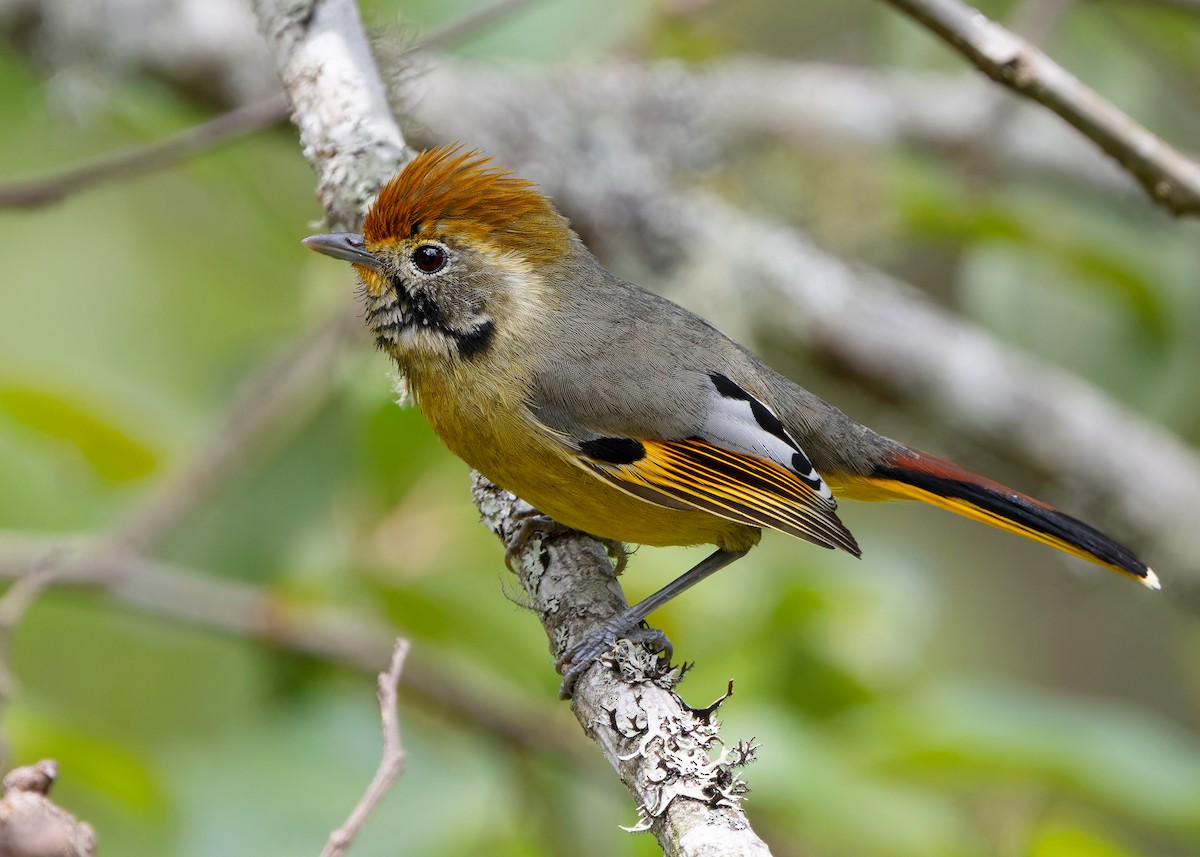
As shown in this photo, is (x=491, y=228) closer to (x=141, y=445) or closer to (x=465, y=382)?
(x=465, y=382)

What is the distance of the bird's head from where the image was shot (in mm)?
2895

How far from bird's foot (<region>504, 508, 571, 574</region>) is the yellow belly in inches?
1.6

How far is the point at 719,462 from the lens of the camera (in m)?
2.98

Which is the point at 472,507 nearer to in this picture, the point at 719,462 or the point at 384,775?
the point at 719,462

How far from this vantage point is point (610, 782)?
3.64 meters

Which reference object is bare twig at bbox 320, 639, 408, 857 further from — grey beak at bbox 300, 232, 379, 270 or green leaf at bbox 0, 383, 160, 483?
green leaf at bbox 0, 383, 160, 483

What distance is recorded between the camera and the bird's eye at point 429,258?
2.97 metres

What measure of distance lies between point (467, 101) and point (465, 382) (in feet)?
6.85

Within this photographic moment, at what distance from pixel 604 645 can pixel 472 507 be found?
185 centimetres

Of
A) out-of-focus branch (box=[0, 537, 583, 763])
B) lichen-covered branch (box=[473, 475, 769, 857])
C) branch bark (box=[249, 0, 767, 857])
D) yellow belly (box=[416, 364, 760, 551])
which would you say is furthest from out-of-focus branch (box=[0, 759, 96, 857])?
out-of-focus branch (box=[0, 537, 583, 763])

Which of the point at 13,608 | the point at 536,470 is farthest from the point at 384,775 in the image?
the point at 536,470

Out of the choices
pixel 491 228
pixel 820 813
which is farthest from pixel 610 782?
pixel 491 228

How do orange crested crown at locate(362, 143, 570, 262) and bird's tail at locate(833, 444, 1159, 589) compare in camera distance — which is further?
bird's tail at locate(833, 444, 1159, 589)

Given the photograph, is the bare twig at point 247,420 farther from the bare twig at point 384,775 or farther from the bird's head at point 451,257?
the bare twig at point 384,775
